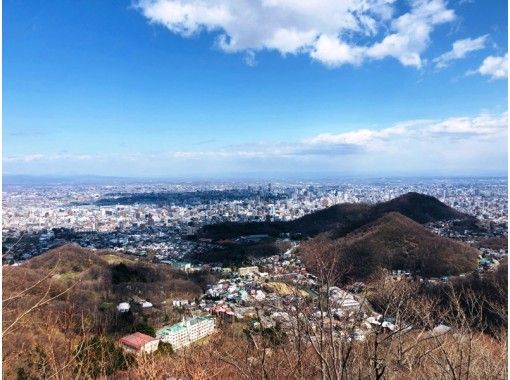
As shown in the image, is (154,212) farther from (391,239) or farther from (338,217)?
(391,239)

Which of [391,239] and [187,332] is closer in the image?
[187,332]

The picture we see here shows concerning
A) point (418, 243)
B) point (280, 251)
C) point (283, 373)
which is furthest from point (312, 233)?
point (283, 373)

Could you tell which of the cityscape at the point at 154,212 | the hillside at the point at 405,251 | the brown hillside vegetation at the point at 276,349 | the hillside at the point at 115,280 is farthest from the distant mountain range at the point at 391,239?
the hillside at the point at 115,280

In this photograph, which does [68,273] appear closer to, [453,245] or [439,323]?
[439,323]

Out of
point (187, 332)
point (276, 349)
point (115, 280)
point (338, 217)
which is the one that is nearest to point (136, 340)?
point (187, 332)

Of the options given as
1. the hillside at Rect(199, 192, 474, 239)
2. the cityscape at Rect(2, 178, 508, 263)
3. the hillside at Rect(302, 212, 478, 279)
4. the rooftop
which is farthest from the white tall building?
the hillside at Rect(199, 192, 474, 239)

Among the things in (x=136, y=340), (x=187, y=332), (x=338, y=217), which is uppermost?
(x=136, y=340)

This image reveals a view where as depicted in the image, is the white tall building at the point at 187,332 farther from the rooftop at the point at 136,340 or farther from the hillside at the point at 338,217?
the hillside at the point at 338,217
